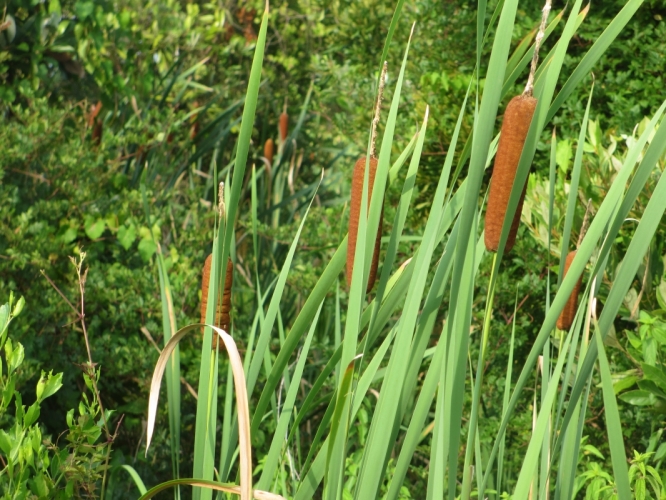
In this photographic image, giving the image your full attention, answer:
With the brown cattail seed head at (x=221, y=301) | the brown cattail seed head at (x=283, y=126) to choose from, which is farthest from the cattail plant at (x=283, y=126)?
the brown cattail seed head at (x=221, y=301)

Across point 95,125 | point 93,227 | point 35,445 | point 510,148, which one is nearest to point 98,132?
point 95,125

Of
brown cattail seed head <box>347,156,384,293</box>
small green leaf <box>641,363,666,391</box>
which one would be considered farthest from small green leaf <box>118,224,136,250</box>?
brown cattail seed head <box>347,156,384,293</box>

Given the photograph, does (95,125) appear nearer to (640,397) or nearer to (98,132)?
(98,132)

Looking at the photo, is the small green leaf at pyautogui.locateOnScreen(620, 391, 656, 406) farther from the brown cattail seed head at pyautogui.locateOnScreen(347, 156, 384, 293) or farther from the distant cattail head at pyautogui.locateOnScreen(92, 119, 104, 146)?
the distant cattail head at pyautogui.locateOnScreen(92, 119, 104, 146)

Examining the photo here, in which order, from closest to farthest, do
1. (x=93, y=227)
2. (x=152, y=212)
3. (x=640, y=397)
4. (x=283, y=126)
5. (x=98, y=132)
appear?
1. (x=640, y=397)
2. (x=93, y=227)
3. (x=152, y=212)
4. (x=98, y=132)
5. (x=283, y=126)

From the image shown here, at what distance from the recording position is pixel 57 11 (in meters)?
2.98

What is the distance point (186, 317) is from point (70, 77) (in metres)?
1.25

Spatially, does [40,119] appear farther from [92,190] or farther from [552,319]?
[552,319]

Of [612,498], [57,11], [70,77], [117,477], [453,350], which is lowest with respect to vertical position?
[117,477]

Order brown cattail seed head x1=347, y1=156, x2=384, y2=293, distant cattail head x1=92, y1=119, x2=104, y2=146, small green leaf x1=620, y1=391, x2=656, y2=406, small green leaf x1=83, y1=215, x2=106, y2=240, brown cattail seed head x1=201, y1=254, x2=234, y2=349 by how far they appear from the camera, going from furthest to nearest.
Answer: distant cattail head x1=92, y1=119, x2=104, y2=146 → small green leaf x1=83, y1=215, x2=106, y2=240 → small green leaf x1=620, y1=391, x2=656, y2=406 → brown cattail seed head x1=201, y1=254, x2=234, y2=349 → brown cattail seed head x1=347, y1=156, x2=384, y2=293

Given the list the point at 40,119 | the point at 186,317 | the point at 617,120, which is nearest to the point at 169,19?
the point at 40,119

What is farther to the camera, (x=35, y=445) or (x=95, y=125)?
(x=95, y=125)

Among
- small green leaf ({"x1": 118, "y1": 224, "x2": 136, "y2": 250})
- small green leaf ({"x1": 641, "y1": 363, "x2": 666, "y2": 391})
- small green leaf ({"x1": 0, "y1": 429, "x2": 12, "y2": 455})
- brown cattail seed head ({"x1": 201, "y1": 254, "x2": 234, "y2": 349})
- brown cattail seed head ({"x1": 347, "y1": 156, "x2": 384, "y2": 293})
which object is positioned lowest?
small green leaf ({"x1": 118, "y1": 224, "x2": 136, "y2": 250})

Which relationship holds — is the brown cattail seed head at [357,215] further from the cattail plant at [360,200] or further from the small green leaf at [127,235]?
the small green leaf at [127,235]
